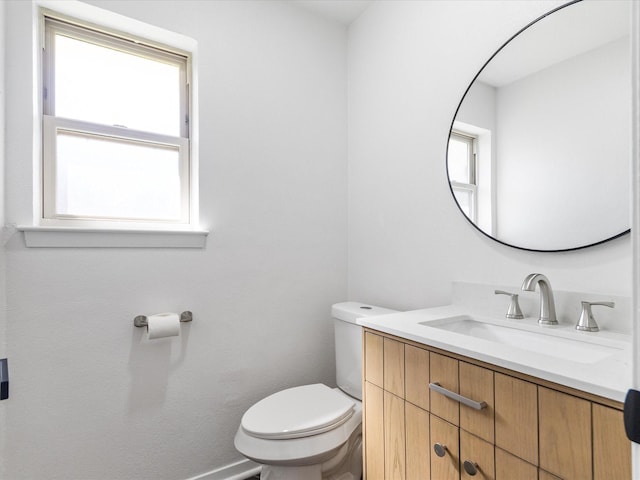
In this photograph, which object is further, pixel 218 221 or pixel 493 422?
pixel 218 221

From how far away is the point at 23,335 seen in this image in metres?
1.26

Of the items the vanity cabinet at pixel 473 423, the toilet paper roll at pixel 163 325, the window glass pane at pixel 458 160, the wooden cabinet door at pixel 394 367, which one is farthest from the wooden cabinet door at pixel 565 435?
the toilet paper roll at pixel 163 325

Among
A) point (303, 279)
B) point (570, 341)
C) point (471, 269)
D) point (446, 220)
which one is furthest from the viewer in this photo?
point (303, 279)

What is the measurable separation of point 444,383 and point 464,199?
29.8 inches

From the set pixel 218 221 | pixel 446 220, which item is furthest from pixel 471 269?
pixel 218 221

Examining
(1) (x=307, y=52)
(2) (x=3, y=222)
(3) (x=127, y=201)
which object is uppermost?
(1) (x=307, y=52)

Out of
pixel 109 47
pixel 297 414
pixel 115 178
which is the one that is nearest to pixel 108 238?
pixel 115 178

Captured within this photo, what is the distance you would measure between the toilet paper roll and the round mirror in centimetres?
126

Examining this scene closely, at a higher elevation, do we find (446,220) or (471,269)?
(446,220)

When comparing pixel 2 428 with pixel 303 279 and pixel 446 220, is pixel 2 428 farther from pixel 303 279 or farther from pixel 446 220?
pixel 446 220

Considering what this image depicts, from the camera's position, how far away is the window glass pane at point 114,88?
148cm

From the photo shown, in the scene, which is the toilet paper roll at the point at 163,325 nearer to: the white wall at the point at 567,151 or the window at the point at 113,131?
the window at the point at 113,131

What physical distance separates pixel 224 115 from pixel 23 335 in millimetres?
1191

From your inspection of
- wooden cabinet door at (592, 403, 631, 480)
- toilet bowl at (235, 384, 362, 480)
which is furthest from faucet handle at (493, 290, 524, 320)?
toilet bowl at (235, 384, 362, 480)
